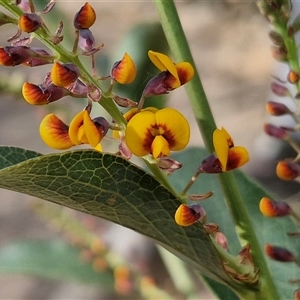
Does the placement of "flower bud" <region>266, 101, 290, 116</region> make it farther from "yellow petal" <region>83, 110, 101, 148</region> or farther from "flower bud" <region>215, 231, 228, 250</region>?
"yellow petal" <region>83, 110, 101, 148</region>

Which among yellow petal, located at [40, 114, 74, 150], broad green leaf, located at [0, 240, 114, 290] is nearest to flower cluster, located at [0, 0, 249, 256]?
yellow petal, located at [40, 114, 74, 150]

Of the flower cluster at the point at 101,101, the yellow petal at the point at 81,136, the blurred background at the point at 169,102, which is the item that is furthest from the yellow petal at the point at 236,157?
the blurred background at the point at 169,102

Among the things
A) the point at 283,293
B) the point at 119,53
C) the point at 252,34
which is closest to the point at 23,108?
the point at 252,34

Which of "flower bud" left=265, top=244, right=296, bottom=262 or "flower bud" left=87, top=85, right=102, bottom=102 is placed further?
"flower bud" left=265, top=244, right=296, bottom=262

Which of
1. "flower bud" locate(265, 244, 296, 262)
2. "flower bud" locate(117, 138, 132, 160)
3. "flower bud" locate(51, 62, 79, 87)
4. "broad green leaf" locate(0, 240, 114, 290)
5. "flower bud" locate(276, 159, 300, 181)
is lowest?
"broad green leaf" locate(0, 240, 114, 290)

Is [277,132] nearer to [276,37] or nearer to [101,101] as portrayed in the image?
[276,37]

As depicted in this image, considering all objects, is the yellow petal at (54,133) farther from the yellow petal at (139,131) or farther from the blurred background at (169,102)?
the blurred background at (169,102)

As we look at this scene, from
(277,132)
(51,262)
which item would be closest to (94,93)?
(277,132)
